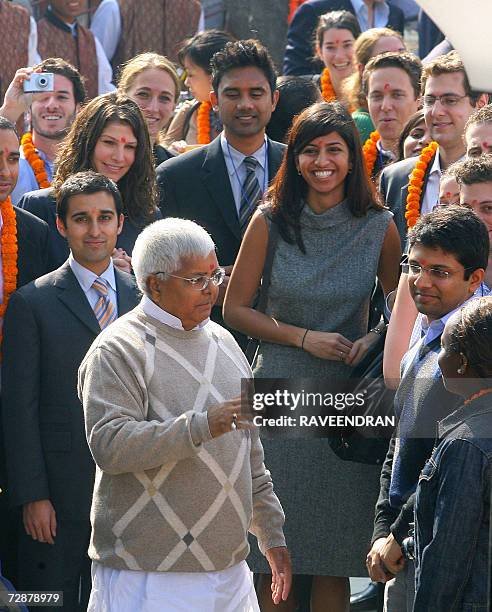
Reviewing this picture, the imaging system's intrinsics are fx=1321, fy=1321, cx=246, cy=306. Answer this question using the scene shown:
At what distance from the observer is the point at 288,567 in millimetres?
4375

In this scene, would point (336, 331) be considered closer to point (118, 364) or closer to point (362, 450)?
point (362, 450)

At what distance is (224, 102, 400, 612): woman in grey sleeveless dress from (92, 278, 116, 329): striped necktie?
0.47 meters

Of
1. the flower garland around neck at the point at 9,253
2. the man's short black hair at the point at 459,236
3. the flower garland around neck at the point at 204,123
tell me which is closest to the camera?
the man's short black hair at the point at 459,236

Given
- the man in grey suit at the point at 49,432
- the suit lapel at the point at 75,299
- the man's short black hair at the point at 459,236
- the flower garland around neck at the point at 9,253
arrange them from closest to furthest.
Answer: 1. the man's short black hair at the point at 459,236
2. the man in grey suit at the point at 49,432
3. the suit lapel at the point at 75,299
4. the flower garland around neck at the point at 9,253

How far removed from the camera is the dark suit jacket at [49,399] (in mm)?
5074

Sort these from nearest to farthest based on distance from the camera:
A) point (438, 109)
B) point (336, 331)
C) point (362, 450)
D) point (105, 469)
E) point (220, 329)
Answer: point (105, 469) → point (220, 329) → point (362, 450) → point (336, 331) → point (438, 109)

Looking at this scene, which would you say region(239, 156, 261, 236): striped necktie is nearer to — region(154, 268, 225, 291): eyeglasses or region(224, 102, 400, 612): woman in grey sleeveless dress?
region(224, 102, 400, 612): woman in grey sleeveless dress

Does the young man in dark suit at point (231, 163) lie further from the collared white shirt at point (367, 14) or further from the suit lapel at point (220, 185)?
the collared white shirt at point (367, 14)

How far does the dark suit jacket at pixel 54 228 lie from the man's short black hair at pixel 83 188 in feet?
1.13

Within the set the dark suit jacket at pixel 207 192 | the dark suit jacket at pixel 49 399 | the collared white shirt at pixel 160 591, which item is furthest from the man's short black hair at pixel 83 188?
the collared white shirt at pixel 160 591

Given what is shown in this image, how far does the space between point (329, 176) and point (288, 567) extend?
170cm

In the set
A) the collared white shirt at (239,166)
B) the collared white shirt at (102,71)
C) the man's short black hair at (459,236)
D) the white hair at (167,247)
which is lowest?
the white hair at (167,247)

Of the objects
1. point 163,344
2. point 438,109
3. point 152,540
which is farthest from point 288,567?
point 438,109

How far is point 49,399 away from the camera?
5121mm
